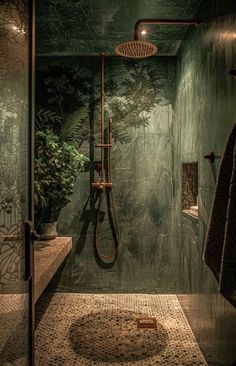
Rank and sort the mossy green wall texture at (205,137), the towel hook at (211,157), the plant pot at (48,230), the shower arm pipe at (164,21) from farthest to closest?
the plant pot at (48,230) < the shower arm pipe at (164,21) < the towel hook at (211,157) < the mossy green wall texture at (205,137)

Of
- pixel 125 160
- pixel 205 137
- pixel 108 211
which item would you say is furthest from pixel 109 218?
pixel 205 137

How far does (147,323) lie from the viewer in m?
2.78

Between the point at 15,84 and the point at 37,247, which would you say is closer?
the point at 15,84

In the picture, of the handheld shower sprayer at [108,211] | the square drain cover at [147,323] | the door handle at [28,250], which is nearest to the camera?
the door handle at [28,250]

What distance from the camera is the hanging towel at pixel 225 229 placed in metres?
1.27

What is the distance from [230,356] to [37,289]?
1.23 m

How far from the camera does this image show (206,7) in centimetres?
224

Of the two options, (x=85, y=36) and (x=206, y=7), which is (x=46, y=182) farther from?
(x=206, y=7)

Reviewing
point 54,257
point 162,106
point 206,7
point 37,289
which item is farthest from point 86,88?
point 37,289

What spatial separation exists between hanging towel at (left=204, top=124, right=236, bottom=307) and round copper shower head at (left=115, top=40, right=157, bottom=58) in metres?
1.49

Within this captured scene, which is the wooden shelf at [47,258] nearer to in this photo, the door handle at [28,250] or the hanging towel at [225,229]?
the door handle at [28,250]

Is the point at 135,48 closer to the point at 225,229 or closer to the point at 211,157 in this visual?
the point at 211,157

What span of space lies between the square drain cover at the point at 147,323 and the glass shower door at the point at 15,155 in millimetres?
1312

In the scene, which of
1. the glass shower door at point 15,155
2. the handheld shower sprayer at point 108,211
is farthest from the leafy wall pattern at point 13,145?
the handheld shower sprayer at point 108,211
